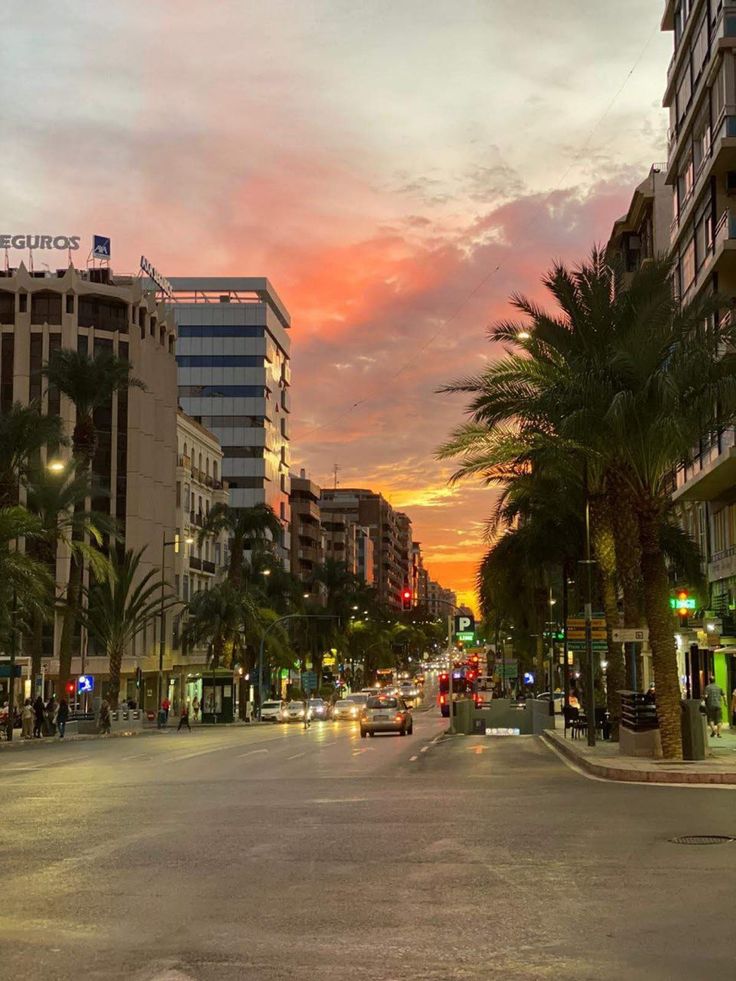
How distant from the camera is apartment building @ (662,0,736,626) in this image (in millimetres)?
38531

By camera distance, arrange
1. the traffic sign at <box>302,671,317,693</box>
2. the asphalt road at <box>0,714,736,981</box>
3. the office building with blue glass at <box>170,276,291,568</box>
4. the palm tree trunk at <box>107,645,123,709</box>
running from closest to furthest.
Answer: the asphalt road at <box>0,714,736,981</box>
the palm tree trunk at <box>107,645,123,709</box>
the traffic sign at <box>302,671,317,693</box>
the office building with blue glass at <box>170,276,291,568</box>

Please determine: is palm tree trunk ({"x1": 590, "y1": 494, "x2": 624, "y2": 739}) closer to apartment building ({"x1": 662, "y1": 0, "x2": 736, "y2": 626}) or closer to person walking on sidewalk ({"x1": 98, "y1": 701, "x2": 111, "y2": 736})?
apartment building ({"x1": 662, "y1": 0, "x2": 736, "y2": 626})

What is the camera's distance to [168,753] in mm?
37719

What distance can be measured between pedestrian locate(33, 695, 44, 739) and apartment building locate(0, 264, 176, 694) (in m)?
24.0

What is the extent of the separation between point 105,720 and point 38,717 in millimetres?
5576

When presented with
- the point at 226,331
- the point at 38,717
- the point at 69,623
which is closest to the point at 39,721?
the point at 38,717

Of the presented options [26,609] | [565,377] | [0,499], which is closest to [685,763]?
[565,377]

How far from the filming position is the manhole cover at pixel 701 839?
13.8 metres

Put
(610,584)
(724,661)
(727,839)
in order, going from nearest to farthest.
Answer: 1. (727,839)
2. (610,584)
3. (724,661)

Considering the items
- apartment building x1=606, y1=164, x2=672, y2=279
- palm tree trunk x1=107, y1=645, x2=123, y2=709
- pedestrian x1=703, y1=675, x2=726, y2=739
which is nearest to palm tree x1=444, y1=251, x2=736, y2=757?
pedestrian x1=703, y1=675, x2=726, y2=739

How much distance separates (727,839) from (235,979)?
7851 mm

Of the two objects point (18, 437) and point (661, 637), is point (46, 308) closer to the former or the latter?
point (18, 437)

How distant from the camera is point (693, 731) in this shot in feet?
87.4

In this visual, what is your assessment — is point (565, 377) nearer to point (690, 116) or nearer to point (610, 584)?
point (610, 584)
